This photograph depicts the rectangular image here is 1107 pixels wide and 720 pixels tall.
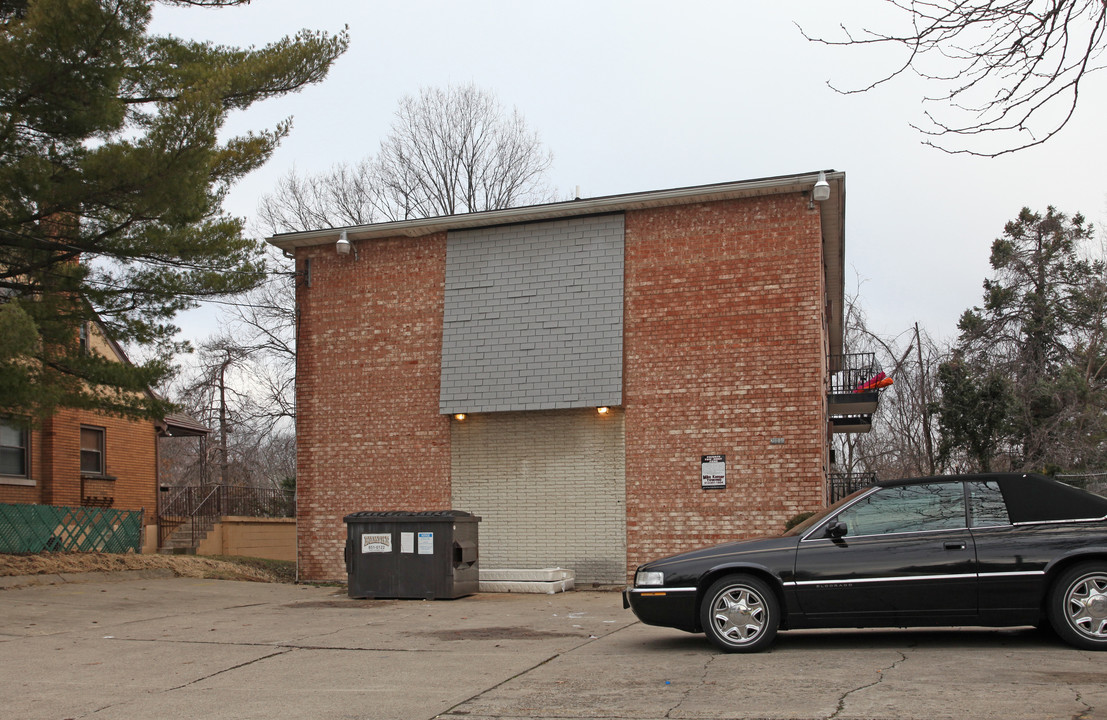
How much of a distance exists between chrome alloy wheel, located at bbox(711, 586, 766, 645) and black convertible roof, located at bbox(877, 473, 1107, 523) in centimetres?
202

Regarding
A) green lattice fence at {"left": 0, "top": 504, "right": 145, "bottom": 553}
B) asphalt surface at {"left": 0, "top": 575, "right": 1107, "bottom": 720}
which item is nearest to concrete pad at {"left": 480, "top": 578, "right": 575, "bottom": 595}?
asphalt surface at {"left": 0, "top": 575, "right": 1107, "bottom": 720}

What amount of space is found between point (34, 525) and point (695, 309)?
1302 centimetres

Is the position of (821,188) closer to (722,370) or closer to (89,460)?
(722,370)

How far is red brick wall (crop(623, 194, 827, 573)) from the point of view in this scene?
1523 cm

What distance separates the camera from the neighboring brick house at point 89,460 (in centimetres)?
2233

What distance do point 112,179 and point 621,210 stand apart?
806cm

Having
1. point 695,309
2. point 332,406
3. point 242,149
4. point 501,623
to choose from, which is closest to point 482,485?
point 332,406

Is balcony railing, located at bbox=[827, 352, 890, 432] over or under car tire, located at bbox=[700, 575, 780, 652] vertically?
over

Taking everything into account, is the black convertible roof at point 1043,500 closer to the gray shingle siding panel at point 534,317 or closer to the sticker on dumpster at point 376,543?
the gray shingle siding panel at point 534,317

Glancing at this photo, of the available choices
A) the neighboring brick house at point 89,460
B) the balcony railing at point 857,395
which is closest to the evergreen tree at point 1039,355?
the balcony railing at point 857,395

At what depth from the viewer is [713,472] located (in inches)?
611

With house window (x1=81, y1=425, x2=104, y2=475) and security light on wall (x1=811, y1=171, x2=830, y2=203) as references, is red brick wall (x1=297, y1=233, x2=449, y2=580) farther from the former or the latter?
house window (x1=81, y1=425, x2=104, y2=475)

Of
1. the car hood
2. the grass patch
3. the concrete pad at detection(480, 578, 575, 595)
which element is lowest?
the grass patch

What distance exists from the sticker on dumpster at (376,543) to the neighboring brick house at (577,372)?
2849 mm
